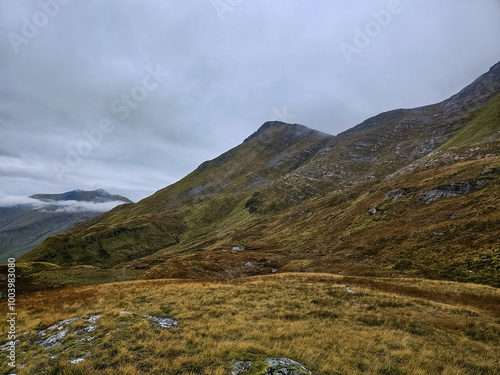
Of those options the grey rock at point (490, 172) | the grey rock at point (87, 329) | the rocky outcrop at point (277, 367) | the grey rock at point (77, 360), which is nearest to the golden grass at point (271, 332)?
the grey rock at point (77, 360)

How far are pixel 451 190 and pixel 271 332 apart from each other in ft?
230

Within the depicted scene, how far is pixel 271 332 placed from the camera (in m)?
12.1

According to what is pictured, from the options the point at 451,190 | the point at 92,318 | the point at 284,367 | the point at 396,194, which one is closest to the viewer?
the point at 284,367

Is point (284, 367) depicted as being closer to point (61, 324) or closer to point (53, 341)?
point (53, 341)

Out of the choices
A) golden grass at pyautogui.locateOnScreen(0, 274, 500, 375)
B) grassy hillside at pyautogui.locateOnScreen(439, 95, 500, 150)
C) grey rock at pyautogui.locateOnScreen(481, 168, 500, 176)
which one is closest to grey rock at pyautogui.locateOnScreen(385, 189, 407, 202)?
grey rock at pyautogui.locateOnScreen(481, 168, 500, 176)

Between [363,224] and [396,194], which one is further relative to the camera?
[396,194]

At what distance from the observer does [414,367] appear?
9.48 m

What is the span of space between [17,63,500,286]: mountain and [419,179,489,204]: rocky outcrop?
9.7 inches

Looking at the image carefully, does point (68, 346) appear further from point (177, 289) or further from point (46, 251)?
point (46, 251)

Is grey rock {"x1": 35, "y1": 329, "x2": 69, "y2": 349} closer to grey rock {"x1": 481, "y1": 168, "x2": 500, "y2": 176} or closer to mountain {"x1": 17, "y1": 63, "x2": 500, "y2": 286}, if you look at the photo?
mountain {"x1": 17, "y1": 63, "x2": 500, "y2": 286}

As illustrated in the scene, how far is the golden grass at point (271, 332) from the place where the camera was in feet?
29.6

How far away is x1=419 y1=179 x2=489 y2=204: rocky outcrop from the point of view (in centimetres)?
5611

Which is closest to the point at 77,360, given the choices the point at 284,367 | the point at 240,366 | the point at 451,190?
the point at 240,366

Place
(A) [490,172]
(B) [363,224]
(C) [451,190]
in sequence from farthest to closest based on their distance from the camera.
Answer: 1. (B) [363,224]
2. (C) [451,190]
3. (A) [490,172]
